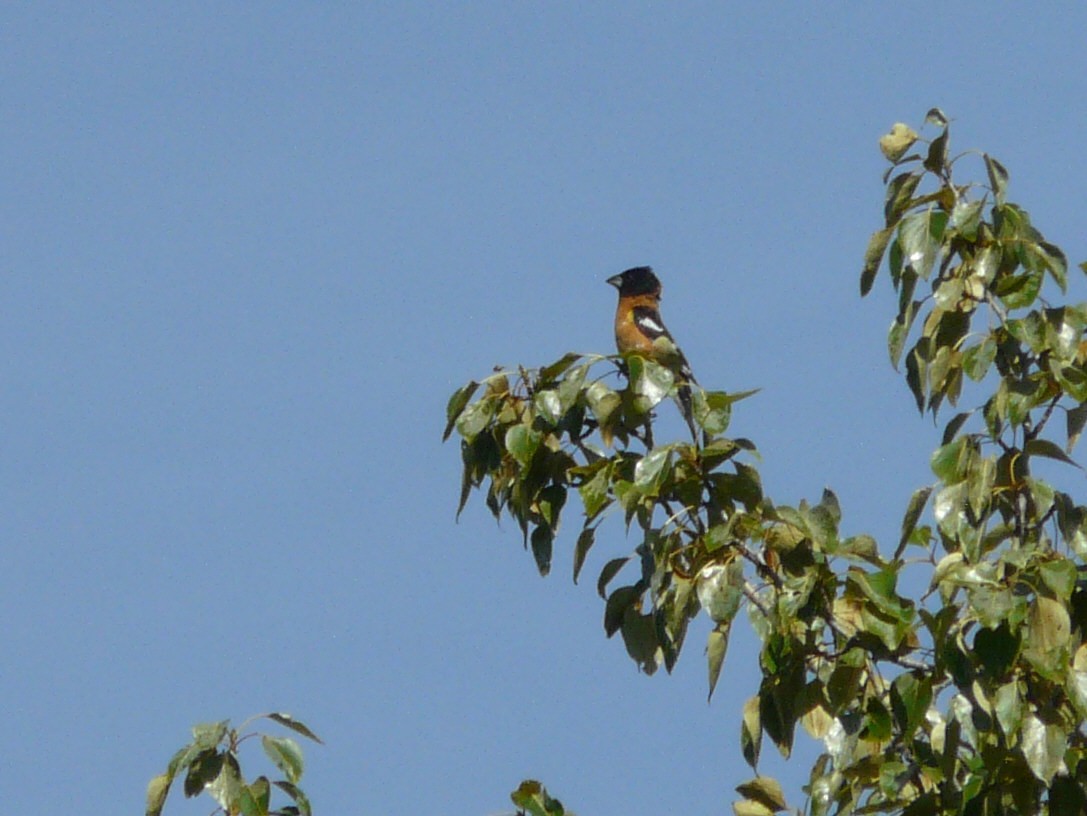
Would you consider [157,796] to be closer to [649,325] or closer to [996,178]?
[996,178]

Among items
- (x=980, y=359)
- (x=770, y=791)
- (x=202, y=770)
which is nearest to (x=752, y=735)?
(x=770, y=791)

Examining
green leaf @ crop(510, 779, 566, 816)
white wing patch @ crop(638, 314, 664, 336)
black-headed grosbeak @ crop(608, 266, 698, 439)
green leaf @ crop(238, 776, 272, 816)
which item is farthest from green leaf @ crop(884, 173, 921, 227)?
white wing patch @ crop(638, 314, 664, 336)

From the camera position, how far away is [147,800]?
14.2 feet

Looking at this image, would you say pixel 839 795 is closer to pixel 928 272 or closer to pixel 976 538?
pixel 976 538

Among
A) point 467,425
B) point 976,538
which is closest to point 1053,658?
point 976,538

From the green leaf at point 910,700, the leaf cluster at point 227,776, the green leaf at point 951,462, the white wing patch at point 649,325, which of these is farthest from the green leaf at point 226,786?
the white wing patch at point 649,325

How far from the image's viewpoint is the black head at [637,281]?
10.9 meters

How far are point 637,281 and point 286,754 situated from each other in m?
6.91

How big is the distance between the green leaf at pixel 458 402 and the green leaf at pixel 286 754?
0.92 metres

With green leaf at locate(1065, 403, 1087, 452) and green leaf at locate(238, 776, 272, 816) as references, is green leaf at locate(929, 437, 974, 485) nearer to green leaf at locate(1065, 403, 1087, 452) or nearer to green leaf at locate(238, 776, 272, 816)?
green leaf at locate(1065, 403, 1087, 452)

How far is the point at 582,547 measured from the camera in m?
4.77

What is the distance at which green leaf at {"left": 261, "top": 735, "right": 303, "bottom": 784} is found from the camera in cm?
430

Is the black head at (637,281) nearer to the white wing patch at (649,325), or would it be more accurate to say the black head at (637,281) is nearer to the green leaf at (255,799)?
the white wing patch at (649,325)

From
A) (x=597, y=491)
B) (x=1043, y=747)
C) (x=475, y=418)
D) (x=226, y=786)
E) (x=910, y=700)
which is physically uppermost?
(x=475, y=418)
